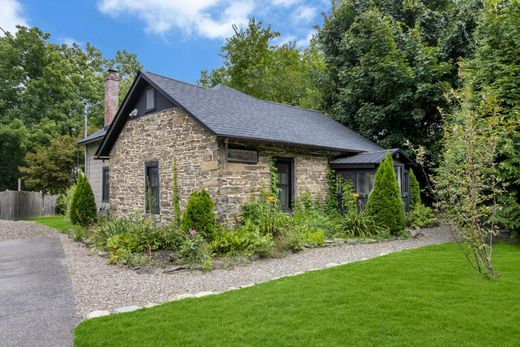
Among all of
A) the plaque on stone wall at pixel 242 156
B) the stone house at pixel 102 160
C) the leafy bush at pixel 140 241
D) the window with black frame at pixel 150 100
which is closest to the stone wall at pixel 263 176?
the plaque on stone wall at pixel 242 156

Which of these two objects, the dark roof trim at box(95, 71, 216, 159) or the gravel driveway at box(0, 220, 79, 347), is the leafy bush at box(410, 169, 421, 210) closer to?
the dark roof trim at box(95, 71, 216, 159)

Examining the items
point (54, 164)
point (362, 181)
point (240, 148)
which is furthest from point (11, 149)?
point (362, 181)

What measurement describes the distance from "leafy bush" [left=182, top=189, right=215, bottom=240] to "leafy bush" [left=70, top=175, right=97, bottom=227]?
22.7 ft

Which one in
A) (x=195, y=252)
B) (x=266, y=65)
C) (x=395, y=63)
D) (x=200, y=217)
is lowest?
(x=195, y=252)

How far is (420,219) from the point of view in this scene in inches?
514

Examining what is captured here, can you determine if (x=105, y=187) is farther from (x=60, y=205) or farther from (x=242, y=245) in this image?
(x=242, y=245)

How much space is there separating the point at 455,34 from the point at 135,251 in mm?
15118

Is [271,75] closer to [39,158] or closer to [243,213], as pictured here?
[39,158]

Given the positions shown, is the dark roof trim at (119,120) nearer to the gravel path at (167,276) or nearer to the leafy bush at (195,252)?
the leafy bush at (195,252)

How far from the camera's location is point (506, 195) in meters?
9.53

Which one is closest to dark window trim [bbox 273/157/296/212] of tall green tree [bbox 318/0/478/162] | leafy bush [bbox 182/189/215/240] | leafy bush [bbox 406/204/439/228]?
leafy bush [bbox 182/189/215/240]

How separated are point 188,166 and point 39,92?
1003 inches

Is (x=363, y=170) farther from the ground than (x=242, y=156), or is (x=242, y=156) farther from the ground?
(x=242, y=156)

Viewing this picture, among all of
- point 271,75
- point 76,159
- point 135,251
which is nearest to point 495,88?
point 135,251
